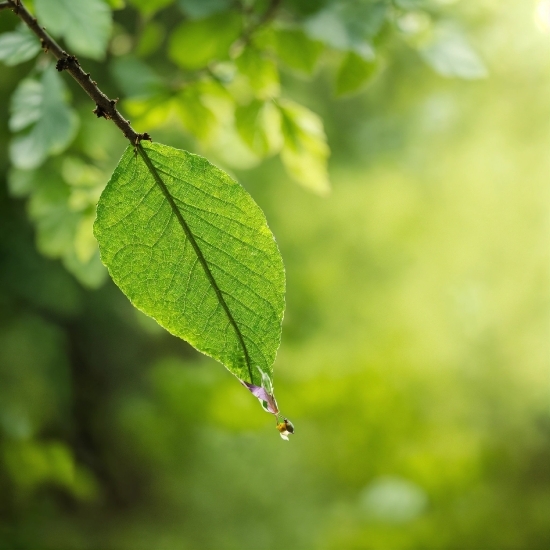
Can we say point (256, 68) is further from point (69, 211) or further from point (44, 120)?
point (69, 211)

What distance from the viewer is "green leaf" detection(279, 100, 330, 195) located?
0.59 meters

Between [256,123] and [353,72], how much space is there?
110mm

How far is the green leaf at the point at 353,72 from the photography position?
1.77 ft

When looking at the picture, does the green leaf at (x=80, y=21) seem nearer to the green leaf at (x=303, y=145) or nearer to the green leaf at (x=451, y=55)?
the green leaf at (x=303, y=145)

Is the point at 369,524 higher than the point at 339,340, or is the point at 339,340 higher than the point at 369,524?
the point at 339,340

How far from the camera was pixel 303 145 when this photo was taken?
0.62 meters

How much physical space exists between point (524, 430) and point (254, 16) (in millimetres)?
1783

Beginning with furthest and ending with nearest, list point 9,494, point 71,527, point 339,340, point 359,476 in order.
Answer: point 339,340 < point 71,527 < point 359,476 < point 9,494

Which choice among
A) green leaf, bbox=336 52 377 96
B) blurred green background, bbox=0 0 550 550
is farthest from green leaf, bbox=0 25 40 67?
blurred green background, bbox=0 0 550 550

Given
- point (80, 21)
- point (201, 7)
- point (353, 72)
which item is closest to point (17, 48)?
point (80, 21)

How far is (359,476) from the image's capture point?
1.53 metres

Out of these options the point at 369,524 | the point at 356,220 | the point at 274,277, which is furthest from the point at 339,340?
the point at 274,277

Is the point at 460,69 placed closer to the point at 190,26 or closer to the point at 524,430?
the point at 190,26

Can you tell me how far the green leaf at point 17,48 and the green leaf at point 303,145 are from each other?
25cm
